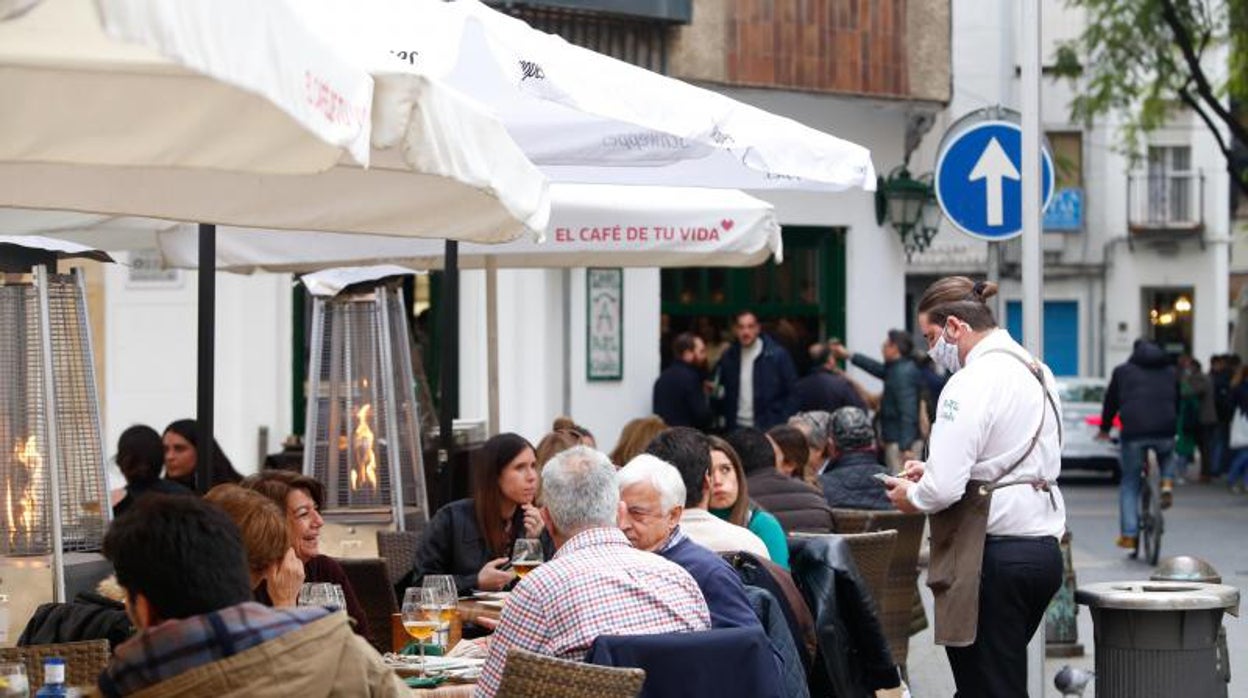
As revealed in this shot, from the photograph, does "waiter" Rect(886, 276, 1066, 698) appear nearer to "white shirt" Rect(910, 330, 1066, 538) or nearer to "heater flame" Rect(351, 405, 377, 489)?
"white shirt" Rect(910, 330, 1066, 538)

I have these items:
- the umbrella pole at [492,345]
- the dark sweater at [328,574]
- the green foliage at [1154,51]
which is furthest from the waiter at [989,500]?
the green foliage at [1154,51]

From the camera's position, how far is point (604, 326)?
2303cm

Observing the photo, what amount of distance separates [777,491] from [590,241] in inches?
128

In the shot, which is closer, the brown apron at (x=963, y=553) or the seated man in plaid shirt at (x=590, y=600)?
the seated man in plaid shirt at (x=590, y=600)

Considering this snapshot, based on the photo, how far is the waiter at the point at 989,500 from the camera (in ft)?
29.5

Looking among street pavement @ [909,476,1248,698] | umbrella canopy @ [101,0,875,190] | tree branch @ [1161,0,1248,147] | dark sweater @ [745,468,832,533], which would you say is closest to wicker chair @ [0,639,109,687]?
umbrella canopy @ [101,0,875,190]

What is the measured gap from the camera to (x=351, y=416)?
42.9ft

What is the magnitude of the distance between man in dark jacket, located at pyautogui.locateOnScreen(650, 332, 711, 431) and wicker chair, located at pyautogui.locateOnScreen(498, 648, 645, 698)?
15789mm

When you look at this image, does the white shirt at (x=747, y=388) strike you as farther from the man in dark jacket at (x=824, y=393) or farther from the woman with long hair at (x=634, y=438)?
the woman with long hair at (x=634, y=438)

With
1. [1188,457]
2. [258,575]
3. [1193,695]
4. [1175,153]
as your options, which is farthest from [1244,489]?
[258,575]

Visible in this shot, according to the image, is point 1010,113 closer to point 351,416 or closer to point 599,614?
point 351,416

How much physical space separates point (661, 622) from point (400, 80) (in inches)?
64.5

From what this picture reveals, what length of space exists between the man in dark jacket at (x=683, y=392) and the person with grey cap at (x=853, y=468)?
8.68m

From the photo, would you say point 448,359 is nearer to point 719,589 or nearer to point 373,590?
point 373,590
